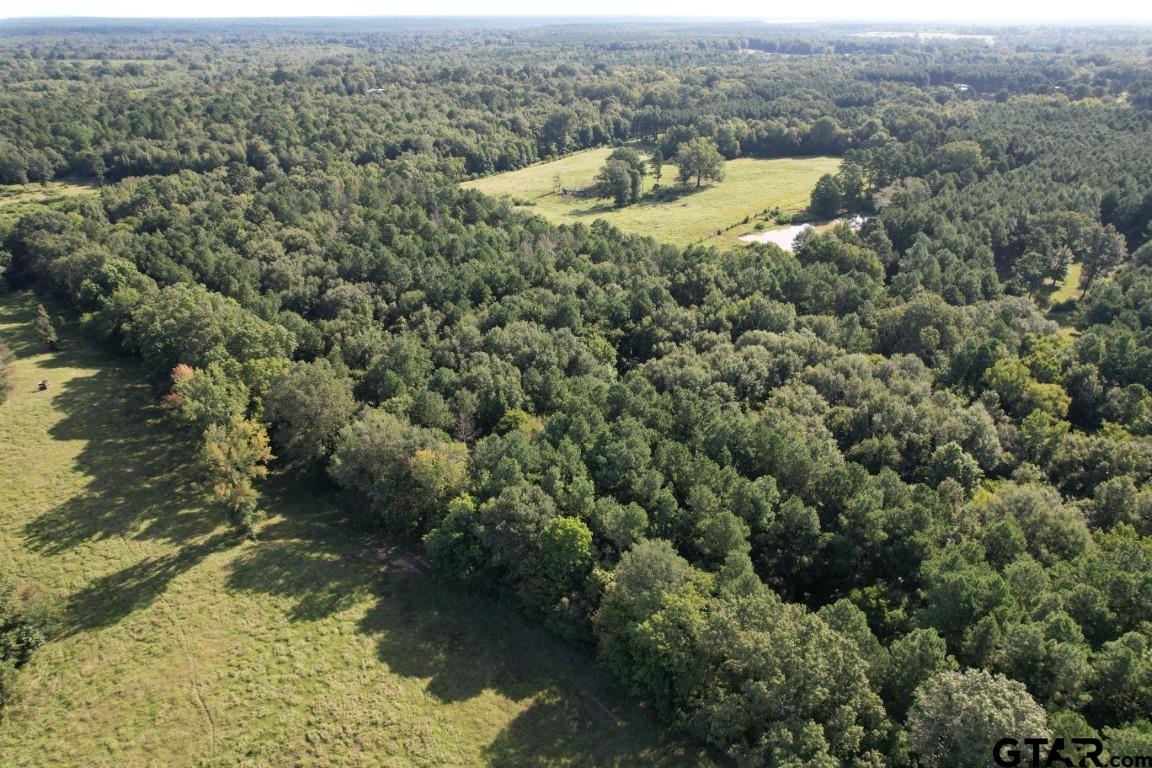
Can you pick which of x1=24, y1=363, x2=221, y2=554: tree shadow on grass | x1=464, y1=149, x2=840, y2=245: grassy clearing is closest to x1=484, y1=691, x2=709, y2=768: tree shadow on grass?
x1=24, y1=363, x2=221, y2=554: tree shadow on grass

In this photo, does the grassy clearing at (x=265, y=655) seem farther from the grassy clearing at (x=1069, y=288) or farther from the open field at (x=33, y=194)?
the open field at (x=33, y=194)

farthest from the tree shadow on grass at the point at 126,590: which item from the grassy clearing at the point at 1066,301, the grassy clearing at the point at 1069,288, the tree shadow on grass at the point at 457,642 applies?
the grassy clearing at the point at 1069,288

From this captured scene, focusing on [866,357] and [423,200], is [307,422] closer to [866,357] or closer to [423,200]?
[866,357]

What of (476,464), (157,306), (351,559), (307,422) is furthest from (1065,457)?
(157,306)

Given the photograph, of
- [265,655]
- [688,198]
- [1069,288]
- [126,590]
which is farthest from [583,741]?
[688,198]

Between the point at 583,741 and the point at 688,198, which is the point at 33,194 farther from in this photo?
the point at 583,741

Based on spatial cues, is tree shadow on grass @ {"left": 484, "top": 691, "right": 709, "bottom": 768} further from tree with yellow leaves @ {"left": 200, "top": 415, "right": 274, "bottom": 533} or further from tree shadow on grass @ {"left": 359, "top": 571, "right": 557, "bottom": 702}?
tree with yellow leaves @ {"left": 200, "top": 415, "right": 274, "bottom": 533}
